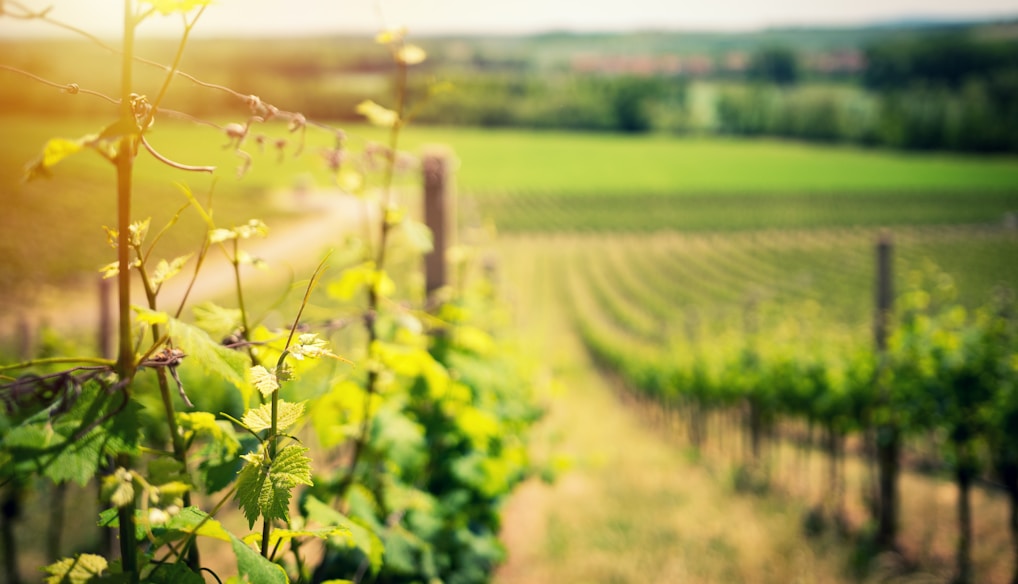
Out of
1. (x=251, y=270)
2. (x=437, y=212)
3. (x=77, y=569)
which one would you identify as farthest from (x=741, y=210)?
(x=77, y=569)

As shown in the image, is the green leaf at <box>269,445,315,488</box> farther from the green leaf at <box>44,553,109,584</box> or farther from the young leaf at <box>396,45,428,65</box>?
the young leaf at <box>396,45,428,65</box>

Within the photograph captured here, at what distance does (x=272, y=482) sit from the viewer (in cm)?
83

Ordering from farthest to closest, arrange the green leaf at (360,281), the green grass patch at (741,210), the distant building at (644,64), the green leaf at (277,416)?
the distant building at (644,64)
the green grass patch at (741,210)
the green leaf at (360,281)
the green leaf at (277,416)

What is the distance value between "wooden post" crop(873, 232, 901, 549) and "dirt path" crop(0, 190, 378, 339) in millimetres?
3690

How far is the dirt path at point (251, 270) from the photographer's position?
24.9 feet

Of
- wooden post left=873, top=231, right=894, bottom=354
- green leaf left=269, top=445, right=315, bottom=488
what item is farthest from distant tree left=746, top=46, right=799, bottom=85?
green leaf left=269, top=445, right=315, bottom=488

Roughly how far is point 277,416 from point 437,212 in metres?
1.87

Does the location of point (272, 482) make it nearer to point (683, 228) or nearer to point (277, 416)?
point (277, 416)

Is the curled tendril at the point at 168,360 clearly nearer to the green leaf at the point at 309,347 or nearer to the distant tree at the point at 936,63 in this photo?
the green leaf at the point at 309,347

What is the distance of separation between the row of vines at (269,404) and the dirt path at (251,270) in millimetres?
331

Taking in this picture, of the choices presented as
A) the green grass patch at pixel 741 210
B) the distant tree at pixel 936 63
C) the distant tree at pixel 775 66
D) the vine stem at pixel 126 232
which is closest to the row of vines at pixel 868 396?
the vine stem at pixel 126 232

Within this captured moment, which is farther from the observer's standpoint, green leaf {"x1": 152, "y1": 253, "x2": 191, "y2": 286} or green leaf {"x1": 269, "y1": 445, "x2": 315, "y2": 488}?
green leaf {"x1": 152, "y1": 253, "x2": 191, "y2": 286}

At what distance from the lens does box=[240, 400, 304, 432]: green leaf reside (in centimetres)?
83

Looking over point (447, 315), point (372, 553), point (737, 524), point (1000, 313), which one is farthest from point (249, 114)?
point (1000, 313)
